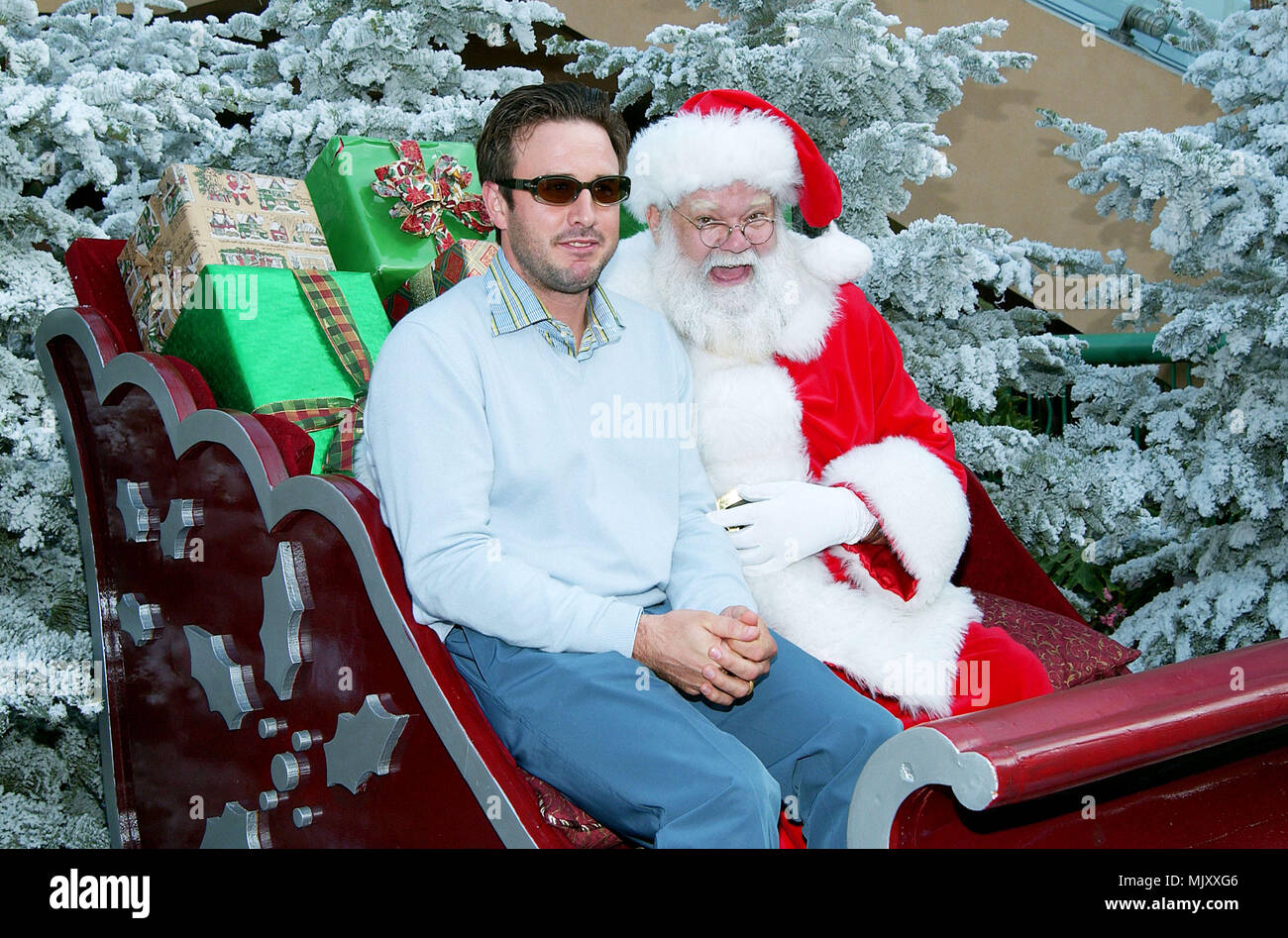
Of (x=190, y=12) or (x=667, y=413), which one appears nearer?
(x=667, y=413)

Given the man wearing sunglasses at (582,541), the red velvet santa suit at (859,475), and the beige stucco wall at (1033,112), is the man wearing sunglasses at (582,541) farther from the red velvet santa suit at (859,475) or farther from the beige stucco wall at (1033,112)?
the beige stucco wall at (1033,112)

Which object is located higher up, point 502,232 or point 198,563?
point 502,232

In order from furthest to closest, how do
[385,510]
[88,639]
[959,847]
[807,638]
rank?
[88,639] → [807,638] → [385,510] → [959,847]

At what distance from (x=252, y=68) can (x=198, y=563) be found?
2.23 m

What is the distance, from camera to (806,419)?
220 cm

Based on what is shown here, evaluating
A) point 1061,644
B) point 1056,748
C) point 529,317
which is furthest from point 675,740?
point 1061,644

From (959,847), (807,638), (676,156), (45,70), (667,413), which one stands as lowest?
(959,847)

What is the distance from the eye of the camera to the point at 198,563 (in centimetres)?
204

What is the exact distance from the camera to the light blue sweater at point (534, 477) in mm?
1603

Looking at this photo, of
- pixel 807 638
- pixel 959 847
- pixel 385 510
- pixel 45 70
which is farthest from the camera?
pixel 45 70

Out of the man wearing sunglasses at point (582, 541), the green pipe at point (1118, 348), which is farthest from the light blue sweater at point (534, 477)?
the green pipe at point (1118, 348)

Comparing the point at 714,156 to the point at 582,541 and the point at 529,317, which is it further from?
the point at 582,541

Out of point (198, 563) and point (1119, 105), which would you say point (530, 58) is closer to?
point (1119, 105)

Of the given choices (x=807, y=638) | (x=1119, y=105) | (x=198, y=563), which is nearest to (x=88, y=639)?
(x=198, y=563)
